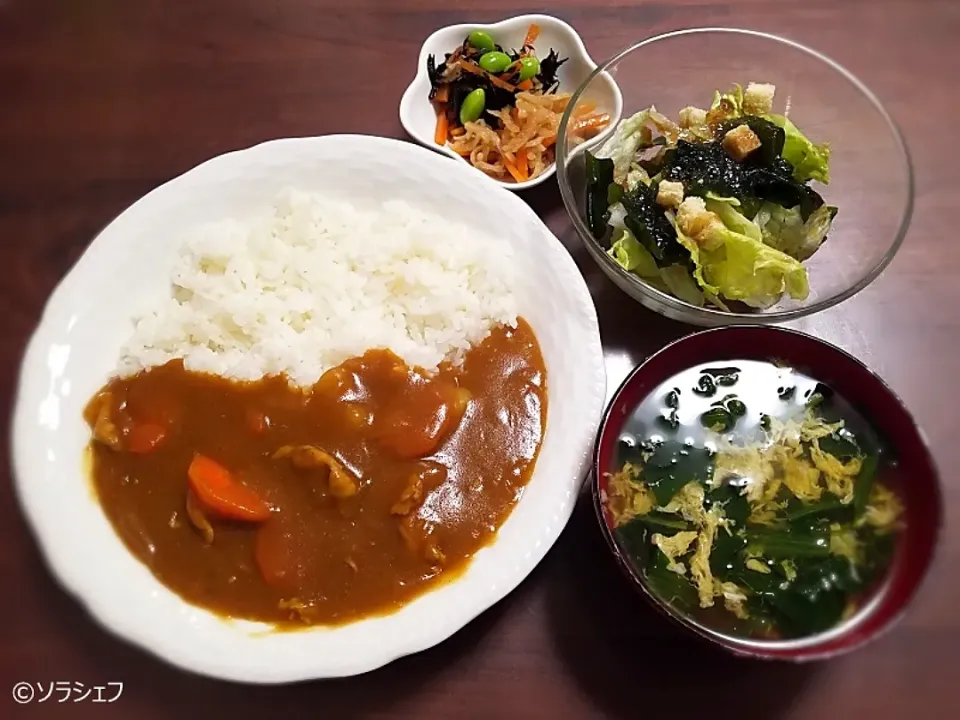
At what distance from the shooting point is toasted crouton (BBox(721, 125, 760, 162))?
242 cm

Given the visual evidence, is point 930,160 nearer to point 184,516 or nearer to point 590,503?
point 590,503

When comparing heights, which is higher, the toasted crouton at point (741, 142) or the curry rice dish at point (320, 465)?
the toasted crouton at point (741, 142)

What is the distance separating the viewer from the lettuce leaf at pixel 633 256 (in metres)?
2.43

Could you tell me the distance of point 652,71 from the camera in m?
2.85

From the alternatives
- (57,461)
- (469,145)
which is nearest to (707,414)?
(469,145)

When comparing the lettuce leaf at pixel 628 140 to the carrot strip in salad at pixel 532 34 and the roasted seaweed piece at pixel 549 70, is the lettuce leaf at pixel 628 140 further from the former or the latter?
the carrot strip in salad at pixel 532 34

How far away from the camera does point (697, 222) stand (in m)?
2.31

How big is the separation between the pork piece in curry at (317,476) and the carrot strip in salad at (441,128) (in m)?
0.90

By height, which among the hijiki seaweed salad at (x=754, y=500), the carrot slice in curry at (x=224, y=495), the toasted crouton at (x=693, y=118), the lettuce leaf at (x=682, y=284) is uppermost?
the toasted crouton at (x=693, y=118)

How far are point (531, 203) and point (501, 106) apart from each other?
1.24 feet

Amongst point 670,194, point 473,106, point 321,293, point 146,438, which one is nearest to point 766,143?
point 670,194

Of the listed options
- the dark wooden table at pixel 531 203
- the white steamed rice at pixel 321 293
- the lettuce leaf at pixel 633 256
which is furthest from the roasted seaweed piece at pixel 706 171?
the white steamed rice at pixel 321 293

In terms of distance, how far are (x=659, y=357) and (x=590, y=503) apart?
0.49 m

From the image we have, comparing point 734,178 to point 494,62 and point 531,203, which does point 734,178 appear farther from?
point 494,62
